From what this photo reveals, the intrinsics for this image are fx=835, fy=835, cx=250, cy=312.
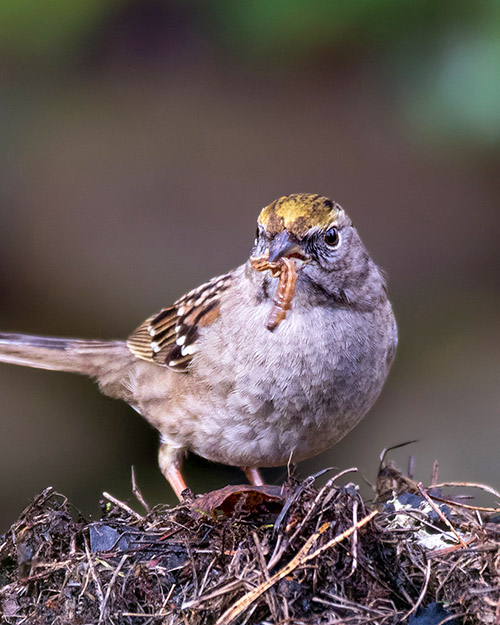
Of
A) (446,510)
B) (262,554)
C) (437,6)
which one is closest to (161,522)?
(262,554)

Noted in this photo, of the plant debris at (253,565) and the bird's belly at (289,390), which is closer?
the plant debris at (253,565)

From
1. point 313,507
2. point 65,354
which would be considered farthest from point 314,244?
point 65,354

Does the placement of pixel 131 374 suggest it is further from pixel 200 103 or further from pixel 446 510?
pixel 200 103

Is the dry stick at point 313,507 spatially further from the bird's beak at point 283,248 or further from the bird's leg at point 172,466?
the bird's leg at point 172,466

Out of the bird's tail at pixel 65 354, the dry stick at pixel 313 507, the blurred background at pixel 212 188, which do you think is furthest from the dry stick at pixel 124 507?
the blurred background at pixel 212 188

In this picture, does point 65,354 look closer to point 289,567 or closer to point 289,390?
point 289,390

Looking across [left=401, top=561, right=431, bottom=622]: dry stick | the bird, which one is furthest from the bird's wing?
[left=401, top=561, right=431, bottom=622]: dry stick
